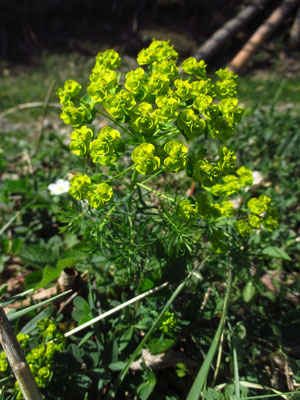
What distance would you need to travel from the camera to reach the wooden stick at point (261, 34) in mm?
6570

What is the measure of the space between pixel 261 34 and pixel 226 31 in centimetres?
76

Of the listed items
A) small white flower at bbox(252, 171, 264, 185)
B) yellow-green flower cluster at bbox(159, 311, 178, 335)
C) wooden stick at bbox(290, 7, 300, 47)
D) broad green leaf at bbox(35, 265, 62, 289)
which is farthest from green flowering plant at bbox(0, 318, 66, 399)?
wooden stick at bbox(290, 7, 300, 47)

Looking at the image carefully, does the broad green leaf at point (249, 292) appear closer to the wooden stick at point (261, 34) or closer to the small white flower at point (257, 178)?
the small white flower at point (257, 178)

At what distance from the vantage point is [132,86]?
144cm

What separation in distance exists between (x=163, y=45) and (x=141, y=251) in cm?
99

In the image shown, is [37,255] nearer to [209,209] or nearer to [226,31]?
[209,209]

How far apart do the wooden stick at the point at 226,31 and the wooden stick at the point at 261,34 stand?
1.16ft

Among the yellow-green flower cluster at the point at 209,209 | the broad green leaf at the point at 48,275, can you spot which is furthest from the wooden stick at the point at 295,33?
the broad green leaf at the point at 48,275

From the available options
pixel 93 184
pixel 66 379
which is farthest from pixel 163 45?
pixel 66 379

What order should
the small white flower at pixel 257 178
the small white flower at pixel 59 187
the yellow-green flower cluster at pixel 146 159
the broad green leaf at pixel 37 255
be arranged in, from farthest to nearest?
1. the small white flower at pixel 257 178
2. the small white flower at pixel 59 187
3. the broad green leaf at pixel 37 255
4. the yellow-green flower cluster at pixel 146 159

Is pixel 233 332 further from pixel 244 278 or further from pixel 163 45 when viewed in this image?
pixel 163 45

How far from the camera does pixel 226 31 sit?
22.3ft

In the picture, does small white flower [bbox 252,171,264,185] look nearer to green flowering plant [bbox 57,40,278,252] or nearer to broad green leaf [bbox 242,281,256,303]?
broad green leaf [bbox 242,281,256,303]

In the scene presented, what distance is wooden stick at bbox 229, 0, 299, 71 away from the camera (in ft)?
21.6
